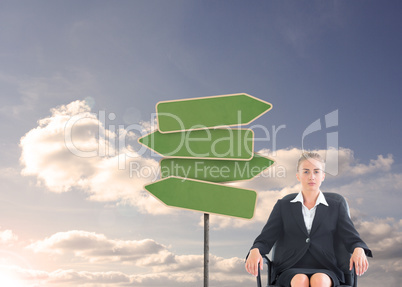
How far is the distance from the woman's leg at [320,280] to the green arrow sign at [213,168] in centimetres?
178

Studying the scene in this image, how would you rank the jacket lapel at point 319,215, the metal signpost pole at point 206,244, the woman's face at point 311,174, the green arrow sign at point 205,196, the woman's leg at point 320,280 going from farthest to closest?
the metal signpost pole at point 206,244 < the green arrow sign at point 205,196 < the woman's face at point 311,174 < the jacket lapel at point 319,215 < the woman's leg at point 320,280

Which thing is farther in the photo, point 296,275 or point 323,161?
point 323,161

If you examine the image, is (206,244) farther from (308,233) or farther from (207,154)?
(308,233)

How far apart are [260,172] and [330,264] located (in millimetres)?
1553

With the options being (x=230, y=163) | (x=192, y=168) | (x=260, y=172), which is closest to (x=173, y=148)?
(x=192, y=168)

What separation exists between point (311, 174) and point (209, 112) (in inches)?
66.6

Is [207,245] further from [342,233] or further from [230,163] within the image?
[342,233]

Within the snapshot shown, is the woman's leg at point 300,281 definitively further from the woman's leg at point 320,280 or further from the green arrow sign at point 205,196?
the green arrow sign at point 205,196

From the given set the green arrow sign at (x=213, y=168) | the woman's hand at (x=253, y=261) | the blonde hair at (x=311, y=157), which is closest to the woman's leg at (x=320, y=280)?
the woman's hand at (x=253, y=261)

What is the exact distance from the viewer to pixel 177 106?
212 inches

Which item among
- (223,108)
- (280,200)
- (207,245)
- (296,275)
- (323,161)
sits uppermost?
(223,108)

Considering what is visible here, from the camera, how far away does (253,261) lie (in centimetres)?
380

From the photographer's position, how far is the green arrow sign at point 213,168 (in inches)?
203

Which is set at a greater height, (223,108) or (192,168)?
(223,108)
